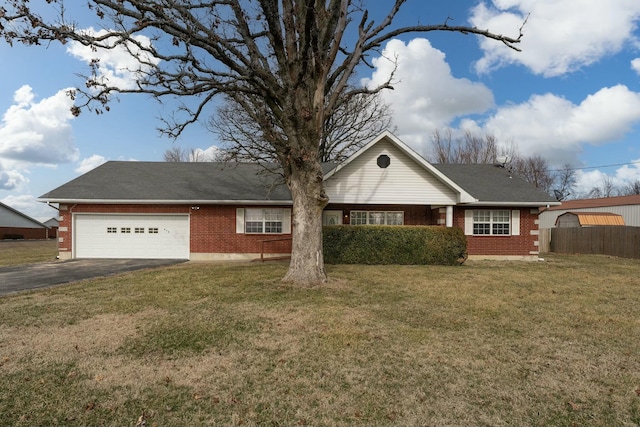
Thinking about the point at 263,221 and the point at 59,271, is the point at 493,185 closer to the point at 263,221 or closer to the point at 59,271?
the point at 263,221

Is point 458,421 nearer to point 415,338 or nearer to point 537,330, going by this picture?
point 415,338

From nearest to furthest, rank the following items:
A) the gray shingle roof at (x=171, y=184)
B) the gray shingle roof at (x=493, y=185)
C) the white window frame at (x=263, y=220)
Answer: the gray shingle roof at (x=171, y=184), the white window frame at (x=263, y=220), the gray shingle roof at (x=493, y=185)

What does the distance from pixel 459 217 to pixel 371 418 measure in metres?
15.3

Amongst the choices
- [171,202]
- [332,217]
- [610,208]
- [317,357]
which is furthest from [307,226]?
[610,208]

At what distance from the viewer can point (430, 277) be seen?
37.3 ft

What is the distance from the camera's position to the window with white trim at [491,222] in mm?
17406

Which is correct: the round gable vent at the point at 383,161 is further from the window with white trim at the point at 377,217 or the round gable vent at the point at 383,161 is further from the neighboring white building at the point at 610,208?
the neighboring white building at the point at 610,208

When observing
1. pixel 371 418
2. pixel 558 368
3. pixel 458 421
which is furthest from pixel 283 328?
pixel 558 368

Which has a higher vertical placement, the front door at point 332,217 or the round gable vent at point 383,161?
the round gable vent at point 383,161

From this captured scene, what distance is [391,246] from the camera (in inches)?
579

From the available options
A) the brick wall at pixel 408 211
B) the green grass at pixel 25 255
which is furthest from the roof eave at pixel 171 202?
the green grass at pixel 25 255

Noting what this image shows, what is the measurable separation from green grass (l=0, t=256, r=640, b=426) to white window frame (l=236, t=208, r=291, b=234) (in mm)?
7887

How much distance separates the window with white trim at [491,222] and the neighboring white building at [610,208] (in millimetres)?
15194

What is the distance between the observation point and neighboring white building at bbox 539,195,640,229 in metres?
31.2
